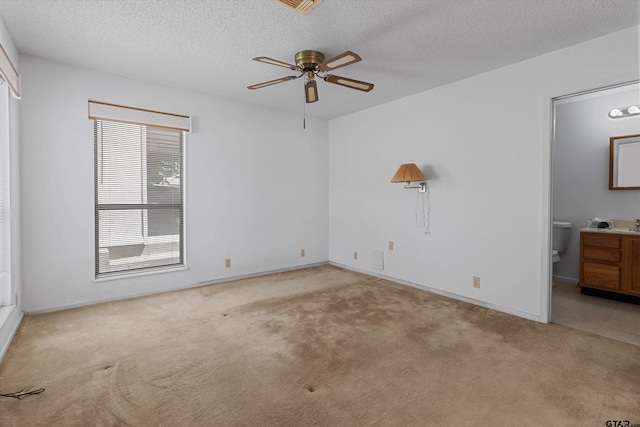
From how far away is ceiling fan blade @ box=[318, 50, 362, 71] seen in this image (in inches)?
92.5

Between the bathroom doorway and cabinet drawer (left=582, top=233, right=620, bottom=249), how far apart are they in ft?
2.07

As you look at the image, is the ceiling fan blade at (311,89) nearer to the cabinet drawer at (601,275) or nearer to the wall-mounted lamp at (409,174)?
the wall-mounted lamp at (409,174)

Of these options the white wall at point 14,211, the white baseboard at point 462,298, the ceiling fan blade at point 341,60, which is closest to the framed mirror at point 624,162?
the white baseboard at point 462,298

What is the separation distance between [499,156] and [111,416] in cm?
389

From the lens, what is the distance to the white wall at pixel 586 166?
4.05 metres

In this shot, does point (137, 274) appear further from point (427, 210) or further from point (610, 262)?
point (610, 262)

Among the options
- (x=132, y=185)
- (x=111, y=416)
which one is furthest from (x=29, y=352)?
(x=132, y=185)

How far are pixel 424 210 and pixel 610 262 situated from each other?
2.18 meters

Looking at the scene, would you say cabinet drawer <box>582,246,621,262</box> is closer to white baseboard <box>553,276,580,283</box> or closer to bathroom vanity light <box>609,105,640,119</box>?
white baseboard <box>553,276,580,283</box>

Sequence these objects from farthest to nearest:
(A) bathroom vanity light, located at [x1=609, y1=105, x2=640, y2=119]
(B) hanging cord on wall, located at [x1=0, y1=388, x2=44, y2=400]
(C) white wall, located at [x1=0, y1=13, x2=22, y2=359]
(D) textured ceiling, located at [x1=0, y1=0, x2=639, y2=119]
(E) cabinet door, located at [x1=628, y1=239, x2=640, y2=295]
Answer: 1. (A) bathroom vanity light, located at [x1=609, y1=105, x2=640, y2=119]
2. (E) cabinet door, located at [x1=628, y1=239, x2=640, y2=295]
3. (C) white wall, located at [x1=0, y1=13, x2=22, y2=359]
4. (D) textured ceiling, located at [x1=0, y1=0, x2=639, y2=119]
5. (B) hanging cord on wall, located at [x1=0, y1=388, x2=44, y2=400]

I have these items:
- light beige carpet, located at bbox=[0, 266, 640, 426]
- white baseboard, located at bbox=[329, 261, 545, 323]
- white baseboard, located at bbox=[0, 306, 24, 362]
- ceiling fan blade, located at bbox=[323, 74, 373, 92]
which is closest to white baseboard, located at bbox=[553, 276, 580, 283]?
white baseboard, located at bbox=[329, 261, 545, 323]

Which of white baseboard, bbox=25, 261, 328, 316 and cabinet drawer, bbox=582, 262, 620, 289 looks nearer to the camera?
white baseboard, bbox=25, 261, 328, 316

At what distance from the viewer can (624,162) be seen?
4.00m

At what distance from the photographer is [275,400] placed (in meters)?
1.90
